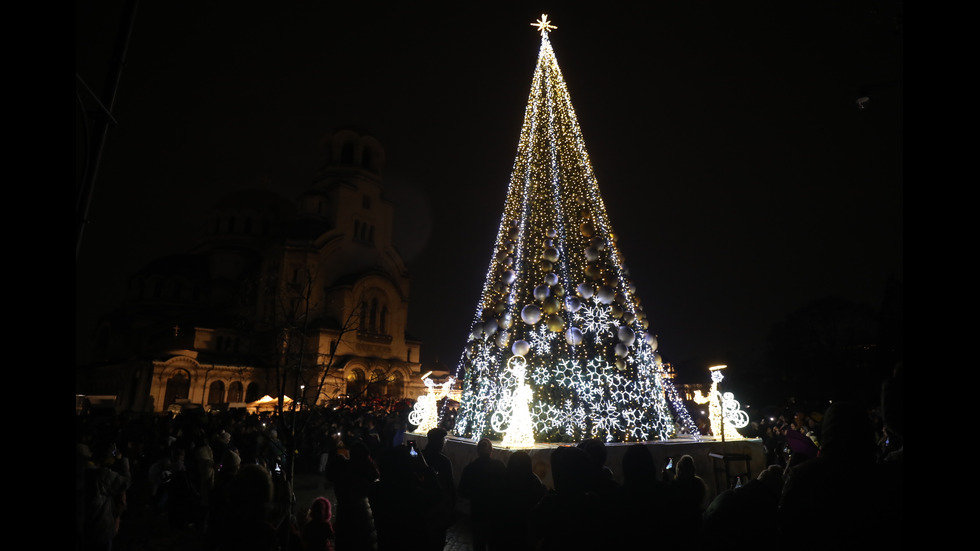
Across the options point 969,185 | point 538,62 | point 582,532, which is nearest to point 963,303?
point 969,185

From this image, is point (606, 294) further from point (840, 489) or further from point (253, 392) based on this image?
point (253, 392)

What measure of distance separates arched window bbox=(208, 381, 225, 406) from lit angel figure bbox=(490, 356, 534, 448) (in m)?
34.4

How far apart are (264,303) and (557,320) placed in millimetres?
36272

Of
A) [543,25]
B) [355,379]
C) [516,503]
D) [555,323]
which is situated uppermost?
[543,25]

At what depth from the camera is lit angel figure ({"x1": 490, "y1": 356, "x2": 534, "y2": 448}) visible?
31.7ft

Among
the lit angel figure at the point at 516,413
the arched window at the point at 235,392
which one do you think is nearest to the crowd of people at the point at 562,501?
the lit angel figure at the point at 516,413

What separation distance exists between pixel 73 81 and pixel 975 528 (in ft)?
13.0

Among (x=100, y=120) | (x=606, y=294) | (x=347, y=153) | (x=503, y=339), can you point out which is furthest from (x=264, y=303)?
(x=100, y=120)

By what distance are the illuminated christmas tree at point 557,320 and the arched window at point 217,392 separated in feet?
107

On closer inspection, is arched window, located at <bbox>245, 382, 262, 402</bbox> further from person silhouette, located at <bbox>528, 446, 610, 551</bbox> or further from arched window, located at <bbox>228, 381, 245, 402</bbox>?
person silhouette, located at <bbox>528, 446, 610, 551</bbox>

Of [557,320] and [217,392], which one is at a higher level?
[557,320]

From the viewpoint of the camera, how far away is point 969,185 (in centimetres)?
220

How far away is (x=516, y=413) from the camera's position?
977 cm

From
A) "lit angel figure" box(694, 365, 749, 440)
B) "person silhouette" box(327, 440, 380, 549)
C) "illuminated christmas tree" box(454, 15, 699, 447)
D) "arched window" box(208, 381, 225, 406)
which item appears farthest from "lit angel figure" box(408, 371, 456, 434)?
"arched window" box(208, 381, 225, 406)
